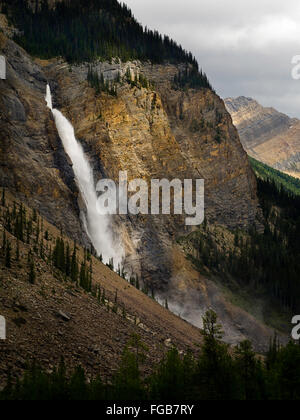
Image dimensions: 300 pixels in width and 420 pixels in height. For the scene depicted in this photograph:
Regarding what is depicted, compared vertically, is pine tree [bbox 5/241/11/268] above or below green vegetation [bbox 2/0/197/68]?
below

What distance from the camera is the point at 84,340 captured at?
1939 inches

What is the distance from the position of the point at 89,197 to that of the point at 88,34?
55.1 m

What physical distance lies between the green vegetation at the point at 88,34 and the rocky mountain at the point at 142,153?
3769mm

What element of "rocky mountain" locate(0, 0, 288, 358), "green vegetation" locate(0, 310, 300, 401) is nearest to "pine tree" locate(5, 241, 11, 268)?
"green vegetation" locate(0, 310, 300, 401)
